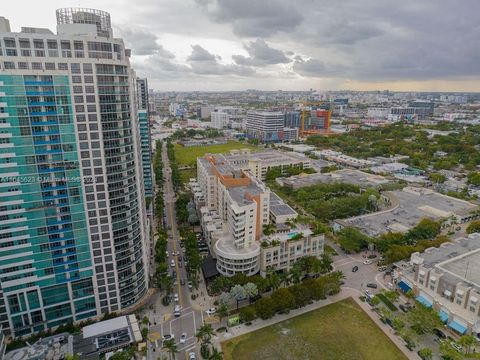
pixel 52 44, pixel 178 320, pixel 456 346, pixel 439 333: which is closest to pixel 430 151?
pixel 439 333

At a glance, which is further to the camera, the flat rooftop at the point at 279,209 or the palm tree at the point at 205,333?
the flat rooftop at the point at 279,209

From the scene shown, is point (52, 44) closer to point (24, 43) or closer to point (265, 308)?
point (24, 43)

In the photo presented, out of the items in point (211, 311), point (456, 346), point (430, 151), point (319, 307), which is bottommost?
point (211, 311)

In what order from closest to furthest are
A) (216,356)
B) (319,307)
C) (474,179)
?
1. (216,356)
2. (319,307)
3. (474,179)

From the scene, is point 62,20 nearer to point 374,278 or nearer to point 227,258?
point 227,258

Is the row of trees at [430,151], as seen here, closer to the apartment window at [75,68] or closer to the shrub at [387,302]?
the shrub at [387,302]

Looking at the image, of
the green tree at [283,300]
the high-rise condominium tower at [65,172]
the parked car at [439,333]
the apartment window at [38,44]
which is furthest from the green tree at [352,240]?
the apartment window at [38,44]

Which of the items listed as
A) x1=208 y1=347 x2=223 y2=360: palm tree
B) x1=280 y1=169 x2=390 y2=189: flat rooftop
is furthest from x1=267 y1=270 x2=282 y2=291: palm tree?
x1=280 y1=169 x2=390 y2=189: flat rooftop
